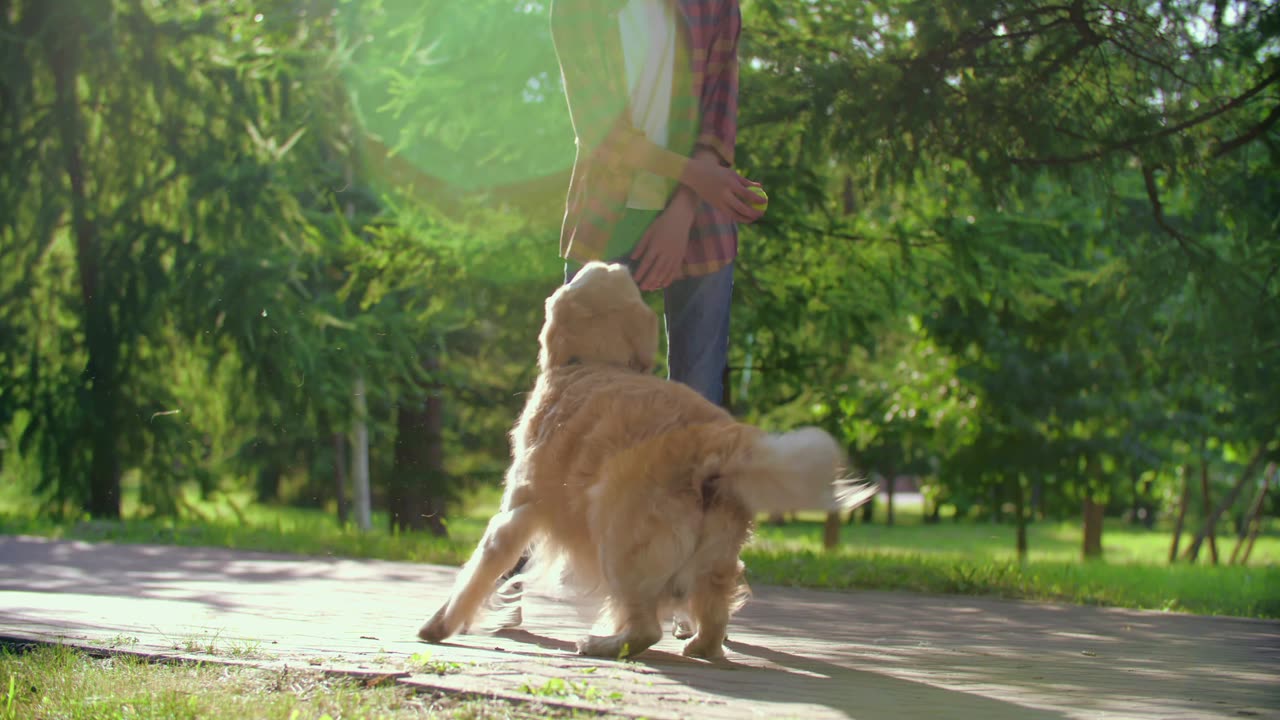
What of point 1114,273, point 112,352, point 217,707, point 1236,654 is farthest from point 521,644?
point 112,352

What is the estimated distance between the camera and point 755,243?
8656 millimetres

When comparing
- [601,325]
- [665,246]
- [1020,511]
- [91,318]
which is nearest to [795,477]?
[601,325]

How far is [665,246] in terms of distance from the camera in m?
3.63

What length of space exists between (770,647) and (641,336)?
3.30 feet

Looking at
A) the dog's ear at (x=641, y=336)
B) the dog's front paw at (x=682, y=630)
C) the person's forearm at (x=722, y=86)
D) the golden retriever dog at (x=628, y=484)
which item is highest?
the person's forearm at (x=722, y=86)

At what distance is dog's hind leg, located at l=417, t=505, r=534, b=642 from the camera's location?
3025 mm

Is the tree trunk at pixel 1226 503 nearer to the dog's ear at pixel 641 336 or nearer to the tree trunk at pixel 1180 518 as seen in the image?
the tree trunk at pixel 1180 518

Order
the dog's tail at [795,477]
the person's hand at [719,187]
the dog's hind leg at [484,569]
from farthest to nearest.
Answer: the person's hand at [719,187] < the dog's hind leg at [484,569] < the dog's tail at [795,477]

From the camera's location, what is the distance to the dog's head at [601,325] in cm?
316

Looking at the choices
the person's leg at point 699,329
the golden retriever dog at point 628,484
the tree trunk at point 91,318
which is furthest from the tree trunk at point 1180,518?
the golden retriever dog at point 628,484

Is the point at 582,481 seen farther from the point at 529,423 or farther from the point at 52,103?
the point at 52,103

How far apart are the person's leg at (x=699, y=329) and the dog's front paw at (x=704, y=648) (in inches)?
35.9

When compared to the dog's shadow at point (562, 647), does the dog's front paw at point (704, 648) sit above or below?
above

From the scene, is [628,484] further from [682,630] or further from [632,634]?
[682,630]
